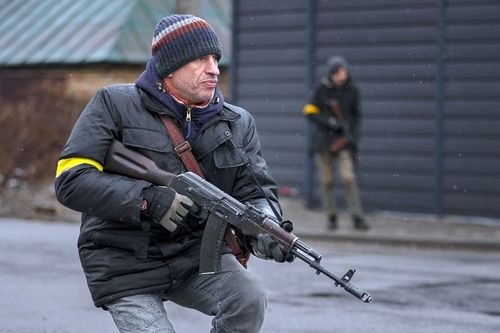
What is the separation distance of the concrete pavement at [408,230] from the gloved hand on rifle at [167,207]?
927 centimetres

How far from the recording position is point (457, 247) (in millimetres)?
13523

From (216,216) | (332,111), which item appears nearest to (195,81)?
(216,216)

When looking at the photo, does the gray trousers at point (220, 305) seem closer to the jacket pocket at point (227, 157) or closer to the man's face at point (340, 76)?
the jacket pocket at point (227, 157)

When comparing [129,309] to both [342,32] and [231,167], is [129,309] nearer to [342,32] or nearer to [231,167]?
[231,167]

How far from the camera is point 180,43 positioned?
4.77 meters

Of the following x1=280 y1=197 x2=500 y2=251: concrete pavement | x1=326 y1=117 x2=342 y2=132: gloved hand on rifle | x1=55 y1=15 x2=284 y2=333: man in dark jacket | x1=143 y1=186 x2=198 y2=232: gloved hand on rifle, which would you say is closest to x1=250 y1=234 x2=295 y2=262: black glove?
x1=55 y1=15 x2=284 y2=333: man in dark jacket

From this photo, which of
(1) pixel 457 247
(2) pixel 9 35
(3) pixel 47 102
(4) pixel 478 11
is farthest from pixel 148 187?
(2) pixel 9 35

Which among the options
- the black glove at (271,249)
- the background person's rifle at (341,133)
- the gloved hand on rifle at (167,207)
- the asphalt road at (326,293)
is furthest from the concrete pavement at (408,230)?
the gloved hand on rifle at (167,207)

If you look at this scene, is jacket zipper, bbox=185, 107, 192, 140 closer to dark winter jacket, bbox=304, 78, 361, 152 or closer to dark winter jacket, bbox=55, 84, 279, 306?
dark winter jacket, bbox=55, 84, 279, 306

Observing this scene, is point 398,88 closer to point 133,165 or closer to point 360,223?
point 360,223

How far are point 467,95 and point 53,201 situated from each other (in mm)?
5856

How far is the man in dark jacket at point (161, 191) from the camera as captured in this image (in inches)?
179

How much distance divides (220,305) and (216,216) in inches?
13.9

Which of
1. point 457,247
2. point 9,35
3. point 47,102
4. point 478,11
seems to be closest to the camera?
point 457,247
